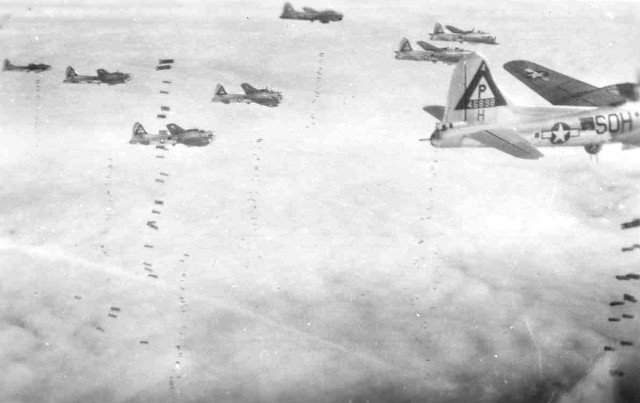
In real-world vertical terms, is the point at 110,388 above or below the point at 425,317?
below

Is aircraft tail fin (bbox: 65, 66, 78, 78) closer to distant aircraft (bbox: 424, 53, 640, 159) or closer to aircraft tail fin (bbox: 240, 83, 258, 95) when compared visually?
aircraft tail fin (bbox: 240, 83, 258, 95)

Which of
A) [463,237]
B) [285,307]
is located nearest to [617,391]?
[463,237]

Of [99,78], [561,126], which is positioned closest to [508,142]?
[561,126]

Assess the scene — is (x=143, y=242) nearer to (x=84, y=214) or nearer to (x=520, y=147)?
(x=84, y=214)

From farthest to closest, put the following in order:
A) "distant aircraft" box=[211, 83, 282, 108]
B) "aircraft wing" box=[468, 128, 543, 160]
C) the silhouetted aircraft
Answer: the silhouetted aircraft
"distant aircraft" box=[211, 83, 282, 108]
"aircraft wing" box=[468, 128, 543, 160]

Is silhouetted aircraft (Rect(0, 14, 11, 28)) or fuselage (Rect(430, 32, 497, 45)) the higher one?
fuselage (Rect(430, 32, 497, 45))

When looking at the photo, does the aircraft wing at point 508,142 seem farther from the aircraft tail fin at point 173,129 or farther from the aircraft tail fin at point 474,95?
the aircraft tail fin at point 173,129

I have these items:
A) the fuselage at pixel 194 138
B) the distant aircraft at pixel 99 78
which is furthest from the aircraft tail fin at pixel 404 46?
the distant aircraft at pixel 99 78

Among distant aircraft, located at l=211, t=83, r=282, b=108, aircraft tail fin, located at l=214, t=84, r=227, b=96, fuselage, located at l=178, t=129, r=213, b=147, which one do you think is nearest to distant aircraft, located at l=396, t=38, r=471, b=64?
distant aircraft, located at l=211, t=83, r=282, b=108
